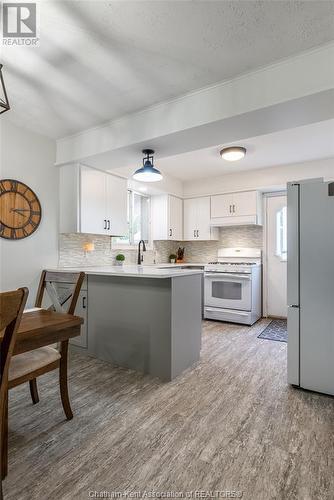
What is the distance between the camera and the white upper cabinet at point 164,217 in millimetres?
4910

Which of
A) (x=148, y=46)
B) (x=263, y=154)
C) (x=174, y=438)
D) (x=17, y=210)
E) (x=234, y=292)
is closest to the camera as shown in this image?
(x=174, y=438)

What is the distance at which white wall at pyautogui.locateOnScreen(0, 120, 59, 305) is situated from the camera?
284 centimetres

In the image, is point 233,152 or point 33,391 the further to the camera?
point 233,152

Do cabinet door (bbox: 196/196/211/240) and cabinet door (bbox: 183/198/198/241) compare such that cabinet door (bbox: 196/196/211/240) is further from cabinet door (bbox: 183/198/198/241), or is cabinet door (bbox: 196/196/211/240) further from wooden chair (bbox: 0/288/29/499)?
wooden chair (bbox: 0/288/29/499)

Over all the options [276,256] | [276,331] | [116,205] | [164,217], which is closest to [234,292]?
[276,331]

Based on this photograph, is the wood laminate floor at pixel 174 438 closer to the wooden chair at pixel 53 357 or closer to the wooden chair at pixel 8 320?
the wooden chair at pixel 53 357

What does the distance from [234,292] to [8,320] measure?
3.71 m

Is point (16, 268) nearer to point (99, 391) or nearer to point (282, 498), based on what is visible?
point (99, 391)

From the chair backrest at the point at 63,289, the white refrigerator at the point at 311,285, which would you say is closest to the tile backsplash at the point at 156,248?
the chair backrest at the point at 63,289

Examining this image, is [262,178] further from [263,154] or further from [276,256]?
[276,256]

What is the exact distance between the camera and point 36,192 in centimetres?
314

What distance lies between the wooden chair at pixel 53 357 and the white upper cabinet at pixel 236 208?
3.35 metres

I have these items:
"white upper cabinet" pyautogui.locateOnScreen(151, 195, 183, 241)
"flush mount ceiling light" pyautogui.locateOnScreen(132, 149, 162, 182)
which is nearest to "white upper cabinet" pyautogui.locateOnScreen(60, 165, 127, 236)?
"flush mount ceiling light" pyautogui.locateOnScreen(132, 149, 162, 182)

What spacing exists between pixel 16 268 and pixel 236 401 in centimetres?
253
